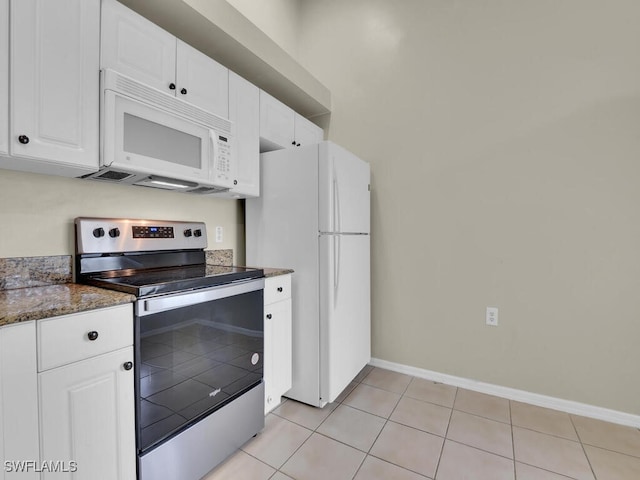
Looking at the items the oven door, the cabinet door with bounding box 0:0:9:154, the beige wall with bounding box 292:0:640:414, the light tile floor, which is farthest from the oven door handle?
the beige wall with bounding box 292:0:640:414

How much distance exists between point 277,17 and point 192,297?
2.71 metres

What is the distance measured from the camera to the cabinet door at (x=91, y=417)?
97 centimetres

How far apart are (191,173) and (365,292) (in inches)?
61.5

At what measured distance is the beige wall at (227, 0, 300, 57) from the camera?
8.43ft

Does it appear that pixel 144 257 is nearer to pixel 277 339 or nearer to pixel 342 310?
pixel 277 339

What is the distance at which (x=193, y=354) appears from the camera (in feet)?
4.59

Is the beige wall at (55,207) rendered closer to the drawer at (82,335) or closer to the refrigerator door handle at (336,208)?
the drawer at (82,335)

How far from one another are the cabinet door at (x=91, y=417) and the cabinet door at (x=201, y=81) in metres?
1.30

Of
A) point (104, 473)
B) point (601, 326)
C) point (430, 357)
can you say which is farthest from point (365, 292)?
point (104, 473)

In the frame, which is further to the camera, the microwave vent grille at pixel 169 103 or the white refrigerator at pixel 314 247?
the white refrigerator at pixel 314 247

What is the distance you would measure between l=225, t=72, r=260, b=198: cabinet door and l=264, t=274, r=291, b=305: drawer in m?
0.59

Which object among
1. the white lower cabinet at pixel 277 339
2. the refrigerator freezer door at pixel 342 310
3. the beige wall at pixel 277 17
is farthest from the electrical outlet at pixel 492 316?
the beige wall at pixel 277 17

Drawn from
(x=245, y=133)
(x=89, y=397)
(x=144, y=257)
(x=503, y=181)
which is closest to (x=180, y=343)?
(x=89, y=397)

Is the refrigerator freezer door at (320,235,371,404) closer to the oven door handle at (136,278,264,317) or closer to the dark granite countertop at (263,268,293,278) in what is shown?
the dark granite countertop at (263,268,293,278)
